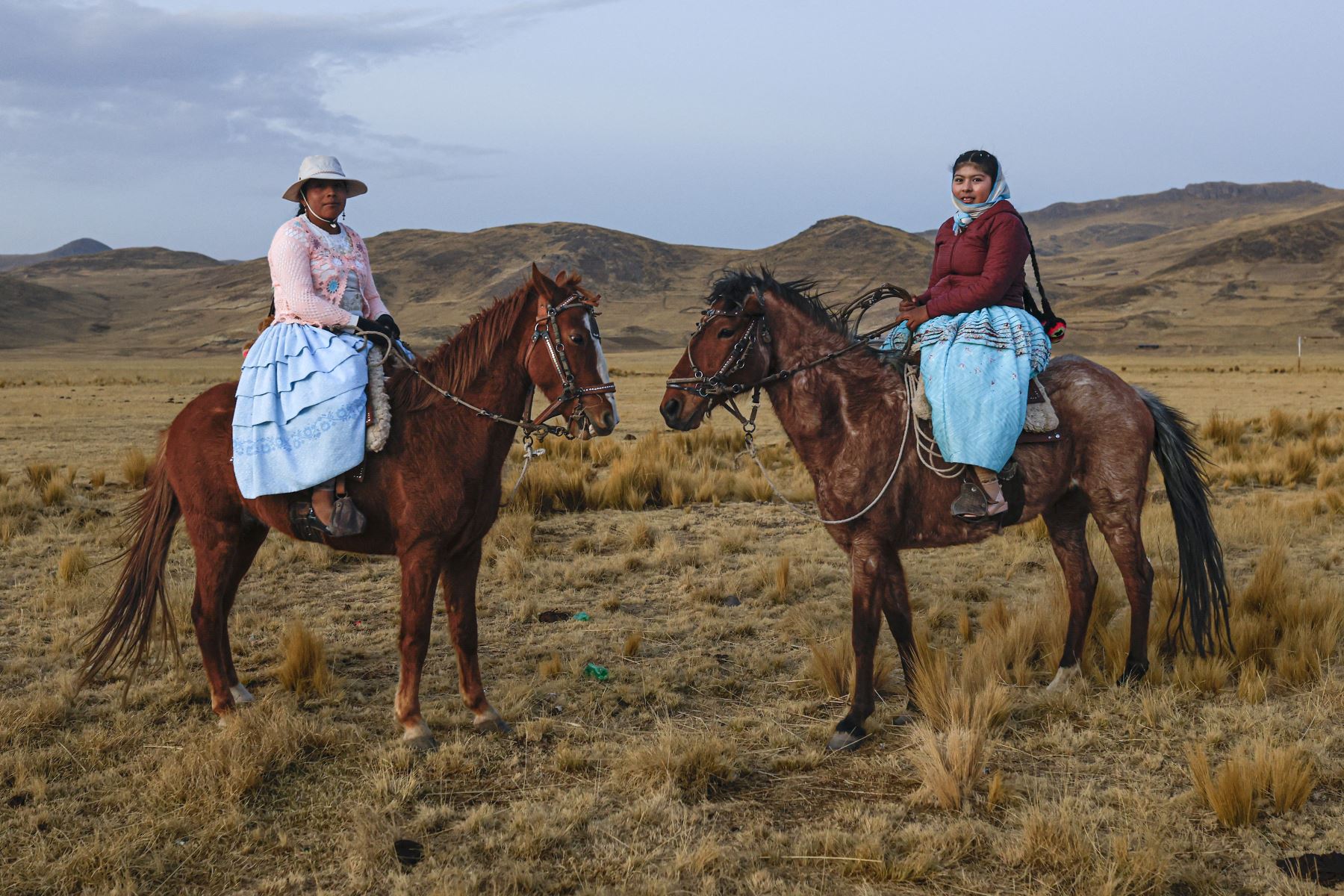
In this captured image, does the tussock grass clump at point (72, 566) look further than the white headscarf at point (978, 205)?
Yes

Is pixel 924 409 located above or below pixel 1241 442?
above

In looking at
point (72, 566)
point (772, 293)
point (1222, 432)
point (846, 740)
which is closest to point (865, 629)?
point (846, 740)

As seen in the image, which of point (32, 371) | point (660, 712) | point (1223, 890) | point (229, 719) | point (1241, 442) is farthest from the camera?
point (32, 371)

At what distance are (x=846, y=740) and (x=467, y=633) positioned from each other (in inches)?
86.5

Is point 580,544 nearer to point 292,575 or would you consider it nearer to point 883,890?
point 292,575

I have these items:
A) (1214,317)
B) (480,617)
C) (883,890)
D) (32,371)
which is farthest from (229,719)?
(1214,317)

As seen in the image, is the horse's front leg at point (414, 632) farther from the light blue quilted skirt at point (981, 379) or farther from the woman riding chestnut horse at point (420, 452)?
the light blue quilted skirt at point (981, 379)

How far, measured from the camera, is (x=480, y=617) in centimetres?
735

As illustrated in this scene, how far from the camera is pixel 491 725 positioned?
5270mm

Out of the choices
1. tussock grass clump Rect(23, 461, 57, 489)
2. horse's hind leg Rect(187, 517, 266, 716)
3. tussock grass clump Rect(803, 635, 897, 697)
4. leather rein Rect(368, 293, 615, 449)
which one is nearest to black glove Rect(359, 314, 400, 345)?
leather rein Rect(368, 293, 615, 449)

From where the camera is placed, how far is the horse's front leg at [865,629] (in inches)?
202

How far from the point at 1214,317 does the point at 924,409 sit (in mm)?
89115

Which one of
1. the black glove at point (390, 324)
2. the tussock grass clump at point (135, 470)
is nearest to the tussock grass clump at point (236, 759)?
the black glove at point (390, 324)

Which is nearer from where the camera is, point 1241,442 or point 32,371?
point 1241,442
